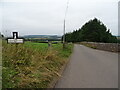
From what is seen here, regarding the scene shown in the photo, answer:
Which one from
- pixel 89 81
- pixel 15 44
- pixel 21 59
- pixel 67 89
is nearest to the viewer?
pixel 67 89

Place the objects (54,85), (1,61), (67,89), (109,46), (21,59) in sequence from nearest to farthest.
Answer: (67,89) → (54,85) → (1,61) → (21,59) → (109,46)

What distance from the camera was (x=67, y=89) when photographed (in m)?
3.34

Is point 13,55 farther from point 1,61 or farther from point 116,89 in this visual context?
point 116,89

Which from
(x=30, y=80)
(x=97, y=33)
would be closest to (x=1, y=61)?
(x=30, y=80)

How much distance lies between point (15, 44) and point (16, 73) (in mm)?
2691

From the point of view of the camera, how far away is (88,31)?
58.3m

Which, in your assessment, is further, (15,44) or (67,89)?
(15,44)

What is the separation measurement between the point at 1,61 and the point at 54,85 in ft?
6.84

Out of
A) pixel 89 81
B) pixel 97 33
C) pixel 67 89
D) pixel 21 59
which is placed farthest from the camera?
pixel 97 33

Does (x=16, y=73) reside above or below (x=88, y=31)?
below

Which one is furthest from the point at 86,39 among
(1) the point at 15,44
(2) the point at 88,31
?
(1) the point at 15,44

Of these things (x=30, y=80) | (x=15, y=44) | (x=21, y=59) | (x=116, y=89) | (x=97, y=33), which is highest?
(x=97, y=33)

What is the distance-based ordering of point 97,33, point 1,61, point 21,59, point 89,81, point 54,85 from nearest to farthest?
point 54,85 → point 89,81 → point 1,61 → point 21,59 → point 97,33

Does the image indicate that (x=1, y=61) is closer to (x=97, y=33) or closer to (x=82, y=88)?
(x=82, y=88)
